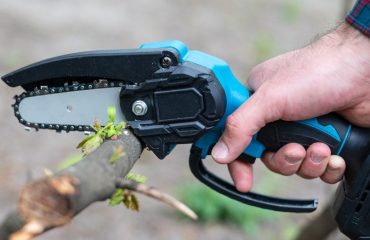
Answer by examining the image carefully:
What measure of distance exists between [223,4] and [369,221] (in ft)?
17.7

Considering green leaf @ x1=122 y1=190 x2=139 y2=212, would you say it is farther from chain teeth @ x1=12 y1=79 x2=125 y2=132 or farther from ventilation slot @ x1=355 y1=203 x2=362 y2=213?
ventilation slot @ x1=355 y1=203 x2=362 y2=213

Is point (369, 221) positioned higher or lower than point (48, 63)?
lower

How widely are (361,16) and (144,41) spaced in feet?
13.4

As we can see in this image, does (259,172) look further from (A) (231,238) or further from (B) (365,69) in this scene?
(B) (365,69)

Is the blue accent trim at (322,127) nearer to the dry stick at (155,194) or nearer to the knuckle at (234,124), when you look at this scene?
the knuckle at (234,124)

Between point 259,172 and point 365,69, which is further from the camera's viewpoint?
point 259,172

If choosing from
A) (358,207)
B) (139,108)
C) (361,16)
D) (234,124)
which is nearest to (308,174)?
(358,207)

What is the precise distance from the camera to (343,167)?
1.80 meters

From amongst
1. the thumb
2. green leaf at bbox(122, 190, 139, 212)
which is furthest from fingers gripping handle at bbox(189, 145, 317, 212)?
green leaf at bbox(122, 190, 139, 212)

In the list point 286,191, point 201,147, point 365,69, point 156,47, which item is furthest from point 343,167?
point 286,191

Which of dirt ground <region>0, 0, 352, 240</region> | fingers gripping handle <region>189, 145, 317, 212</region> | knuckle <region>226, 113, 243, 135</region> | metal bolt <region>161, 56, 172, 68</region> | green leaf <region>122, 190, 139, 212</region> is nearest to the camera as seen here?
green leaf <region>122, 190, 139, 212</region>

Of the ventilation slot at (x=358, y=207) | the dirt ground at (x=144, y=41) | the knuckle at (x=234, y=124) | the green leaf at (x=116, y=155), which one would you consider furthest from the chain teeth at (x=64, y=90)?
the dirt ground at (x=144, y=41)

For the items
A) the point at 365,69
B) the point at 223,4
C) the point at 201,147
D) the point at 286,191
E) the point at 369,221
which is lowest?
the point at 286,191

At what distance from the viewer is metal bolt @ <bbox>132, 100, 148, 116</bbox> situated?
1554 millimetres
